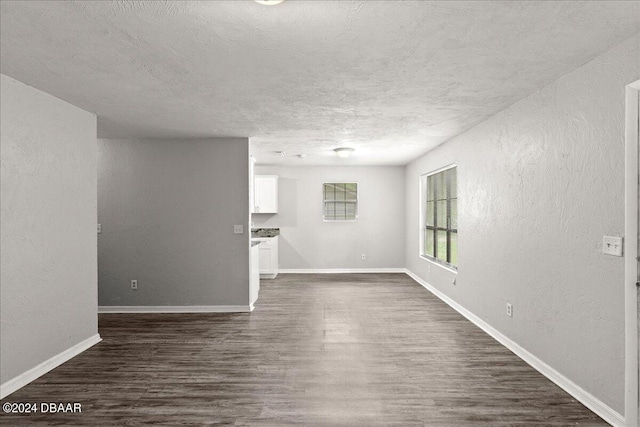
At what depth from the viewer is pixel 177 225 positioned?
18.0 ft

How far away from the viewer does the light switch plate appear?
2451mm

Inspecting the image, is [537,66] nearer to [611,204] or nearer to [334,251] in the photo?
[611,204]

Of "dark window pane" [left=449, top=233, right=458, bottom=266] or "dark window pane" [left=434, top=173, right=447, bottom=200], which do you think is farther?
"dark window pane" [left=434, top=173, right=447, bottom=200]

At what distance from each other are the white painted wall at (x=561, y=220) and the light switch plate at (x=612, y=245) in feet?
0.13

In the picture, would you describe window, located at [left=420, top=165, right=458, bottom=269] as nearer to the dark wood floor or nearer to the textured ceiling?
the dark wood floor

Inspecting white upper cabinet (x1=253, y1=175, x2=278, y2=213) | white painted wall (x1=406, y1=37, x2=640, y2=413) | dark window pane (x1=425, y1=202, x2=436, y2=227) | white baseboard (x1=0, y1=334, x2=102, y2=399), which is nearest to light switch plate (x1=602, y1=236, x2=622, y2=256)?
white painted wall (x1=406, y1=37, x2=640, y2=413)

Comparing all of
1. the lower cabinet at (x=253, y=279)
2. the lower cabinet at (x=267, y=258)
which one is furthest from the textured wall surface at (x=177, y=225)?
the lower cabinet at (x=267, y=258)

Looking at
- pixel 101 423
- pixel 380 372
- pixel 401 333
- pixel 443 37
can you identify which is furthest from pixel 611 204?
pixel 101 423

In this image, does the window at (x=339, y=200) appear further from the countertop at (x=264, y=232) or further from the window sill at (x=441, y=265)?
the window sill at (x=441, y=265)

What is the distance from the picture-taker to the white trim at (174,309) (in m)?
5.43

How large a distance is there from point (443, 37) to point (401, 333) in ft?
10.2

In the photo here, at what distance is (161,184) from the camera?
5.50m

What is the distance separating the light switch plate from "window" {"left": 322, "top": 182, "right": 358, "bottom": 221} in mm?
6474

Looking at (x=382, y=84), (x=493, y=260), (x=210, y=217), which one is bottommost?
(x=493, y=260)
